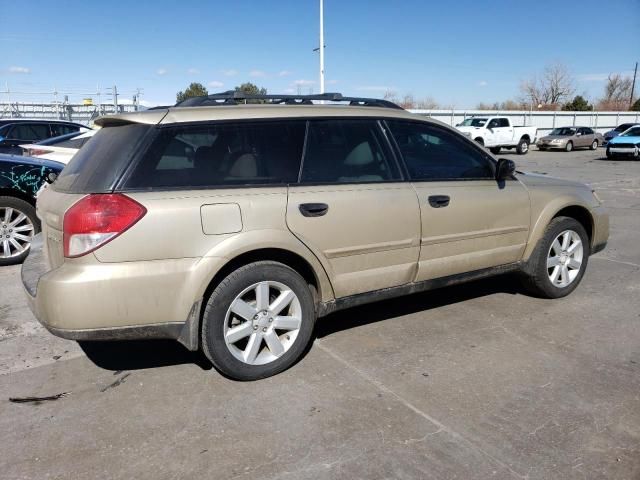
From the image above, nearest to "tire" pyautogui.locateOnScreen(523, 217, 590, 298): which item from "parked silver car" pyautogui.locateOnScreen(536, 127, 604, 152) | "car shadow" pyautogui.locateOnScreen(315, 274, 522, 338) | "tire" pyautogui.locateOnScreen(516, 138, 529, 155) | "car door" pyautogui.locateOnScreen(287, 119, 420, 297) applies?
"car shadow" pyautogui.locateOnScreen(315, 274, 522, 338)

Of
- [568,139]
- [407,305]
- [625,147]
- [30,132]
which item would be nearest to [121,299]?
[407,305]

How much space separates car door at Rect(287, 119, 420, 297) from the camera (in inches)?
135

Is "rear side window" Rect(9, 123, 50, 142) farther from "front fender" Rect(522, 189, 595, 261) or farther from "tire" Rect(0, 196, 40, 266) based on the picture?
"front fender" Rect(522, 189, 595, 261)

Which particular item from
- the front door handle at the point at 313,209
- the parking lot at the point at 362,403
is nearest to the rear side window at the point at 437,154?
the front door handle at the point at 313,209

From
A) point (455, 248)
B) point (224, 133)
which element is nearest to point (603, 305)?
point (455, 248)

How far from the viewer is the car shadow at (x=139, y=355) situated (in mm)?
3633

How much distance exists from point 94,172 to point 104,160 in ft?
0.30

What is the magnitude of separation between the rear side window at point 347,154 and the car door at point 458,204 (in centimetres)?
17

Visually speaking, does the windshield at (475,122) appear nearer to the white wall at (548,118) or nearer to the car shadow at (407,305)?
the white wall at (548,118)

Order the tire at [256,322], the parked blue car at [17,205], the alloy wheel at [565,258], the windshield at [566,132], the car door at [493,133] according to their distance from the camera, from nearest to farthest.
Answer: the tire at [256,322] → the alloy wheel at [565,258] → the parked blue car at [17,205] → the car door at [493,133] → the windshield at [566,132]

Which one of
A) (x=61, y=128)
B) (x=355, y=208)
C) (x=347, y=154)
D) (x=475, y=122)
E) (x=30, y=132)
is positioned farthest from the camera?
(x=475, y=122)

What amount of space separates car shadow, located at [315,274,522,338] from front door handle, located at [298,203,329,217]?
113cm

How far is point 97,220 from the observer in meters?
2.89

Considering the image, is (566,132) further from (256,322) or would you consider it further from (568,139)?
(256,322)
